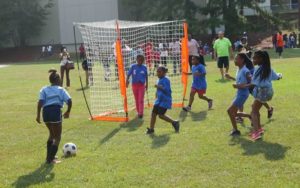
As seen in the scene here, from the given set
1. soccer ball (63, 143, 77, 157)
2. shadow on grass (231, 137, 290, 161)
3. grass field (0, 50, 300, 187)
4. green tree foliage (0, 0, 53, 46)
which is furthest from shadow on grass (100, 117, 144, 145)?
green tree foliage (0, 0, 53, 46)

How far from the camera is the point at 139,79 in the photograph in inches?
436

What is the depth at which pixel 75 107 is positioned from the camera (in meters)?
13.4

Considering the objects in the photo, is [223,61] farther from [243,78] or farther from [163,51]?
[243,78]

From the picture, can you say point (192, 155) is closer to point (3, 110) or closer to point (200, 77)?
point (200, 77)

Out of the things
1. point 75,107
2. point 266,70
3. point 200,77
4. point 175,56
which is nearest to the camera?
point 266,70

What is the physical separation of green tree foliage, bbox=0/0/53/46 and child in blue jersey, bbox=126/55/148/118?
4928 cm

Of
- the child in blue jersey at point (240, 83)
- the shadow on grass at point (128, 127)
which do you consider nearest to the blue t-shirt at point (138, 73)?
the shadow on grass at point (128, 127)

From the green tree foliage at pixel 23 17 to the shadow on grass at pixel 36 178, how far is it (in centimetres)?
5300

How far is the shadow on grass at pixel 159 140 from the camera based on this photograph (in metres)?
8.37

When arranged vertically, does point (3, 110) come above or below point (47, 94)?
below

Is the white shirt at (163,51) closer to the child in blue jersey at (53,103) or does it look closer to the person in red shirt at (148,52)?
the person in red shirt at (148,52)

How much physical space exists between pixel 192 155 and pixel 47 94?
2334 millimetres

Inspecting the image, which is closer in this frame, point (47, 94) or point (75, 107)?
point (47, 94)

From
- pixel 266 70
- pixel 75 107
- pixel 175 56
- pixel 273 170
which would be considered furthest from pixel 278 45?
pixel 273 170
